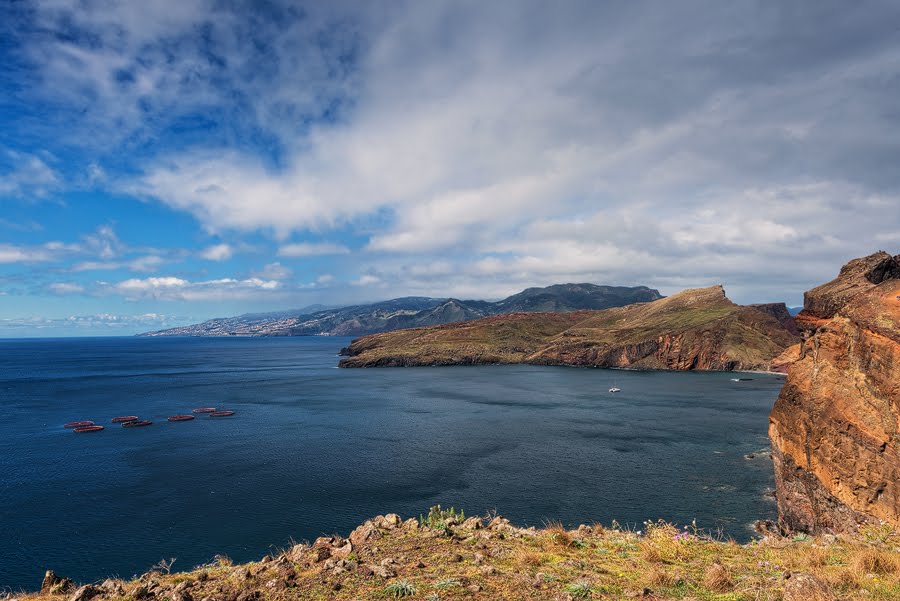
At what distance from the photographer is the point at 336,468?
161 feet

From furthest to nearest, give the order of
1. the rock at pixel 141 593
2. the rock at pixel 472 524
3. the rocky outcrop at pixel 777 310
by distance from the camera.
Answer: the rocky outcrop at pixel 777 310 → the rock at pixel 472 524 → the rock at pixel 141 593

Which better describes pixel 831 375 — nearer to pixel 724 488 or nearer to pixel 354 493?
pixel 724 488

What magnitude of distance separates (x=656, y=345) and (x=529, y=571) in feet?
536

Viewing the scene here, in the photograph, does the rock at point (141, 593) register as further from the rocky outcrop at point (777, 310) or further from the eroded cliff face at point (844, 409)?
the rocky outcrop at point (777, 310)

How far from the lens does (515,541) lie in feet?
47.4

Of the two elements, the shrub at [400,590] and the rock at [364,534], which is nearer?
the shrub at [400,590]

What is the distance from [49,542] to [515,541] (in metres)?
36.7

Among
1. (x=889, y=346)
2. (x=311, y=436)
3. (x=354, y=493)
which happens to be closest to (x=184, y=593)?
(x=889, y=346)

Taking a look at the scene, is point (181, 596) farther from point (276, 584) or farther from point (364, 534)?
point (364, 534)

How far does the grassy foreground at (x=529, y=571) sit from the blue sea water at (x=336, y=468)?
2046 centimetres

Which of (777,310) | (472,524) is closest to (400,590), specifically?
(472,524)

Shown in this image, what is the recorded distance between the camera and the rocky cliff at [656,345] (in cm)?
15212

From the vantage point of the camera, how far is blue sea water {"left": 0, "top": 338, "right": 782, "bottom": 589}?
111 ft

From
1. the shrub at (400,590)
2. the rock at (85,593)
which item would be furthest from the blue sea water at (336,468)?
the shrub at (400,590)
